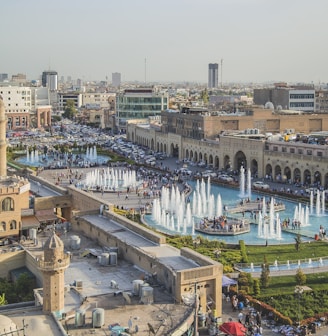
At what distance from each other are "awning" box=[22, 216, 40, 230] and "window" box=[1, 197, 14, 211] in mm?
1044

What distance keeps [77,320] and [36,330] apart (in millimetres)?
1447

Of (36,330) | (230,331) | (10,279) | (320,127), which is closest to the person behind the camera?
(36,330)

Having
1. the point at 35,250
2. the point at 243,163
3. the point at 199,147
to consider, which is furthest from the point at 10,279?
the point at 199,147

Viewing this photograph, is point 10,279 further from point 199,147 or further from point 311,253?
point 199,147

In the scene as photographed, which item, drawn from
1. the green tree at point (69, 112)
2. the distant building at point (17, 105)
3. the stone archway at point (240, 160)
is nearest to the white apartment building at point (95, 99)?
the green tree at point (69, 112)

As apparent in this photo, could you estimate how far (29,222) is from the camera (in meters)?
32.0

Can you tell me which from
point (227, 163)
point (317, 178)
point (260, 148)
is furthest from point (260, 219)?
point (227, 163)

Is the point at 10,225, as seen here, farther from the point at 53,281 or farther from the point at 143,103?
the point at 143,103

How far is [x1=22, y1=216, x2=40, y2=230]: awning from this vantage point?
103ft

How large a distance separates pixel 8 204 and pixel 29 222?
1.43m

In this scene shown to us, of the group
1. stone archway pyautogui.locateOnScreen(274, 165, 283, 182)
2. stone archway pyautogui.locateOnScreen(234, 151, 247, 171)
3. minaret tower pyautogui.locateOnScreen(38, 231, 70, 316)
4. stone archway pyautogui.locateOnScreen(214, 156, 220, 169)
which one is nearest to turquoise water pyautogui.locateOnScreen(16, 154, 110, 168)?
stone archway pyautogui.locateOnScreen(214, 156, 220, 169)

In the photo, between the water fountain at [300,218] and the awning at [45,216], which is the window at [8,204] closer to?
the awning at [45,216]

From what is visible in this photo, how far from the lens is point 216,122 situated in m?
74.7

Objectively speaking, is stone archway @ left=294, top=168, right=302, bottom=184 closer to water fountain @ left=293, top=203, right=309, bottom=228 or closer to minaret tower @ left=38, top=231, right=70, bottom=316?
water fountain @ left=293, top=203, right=309, bottom=228
